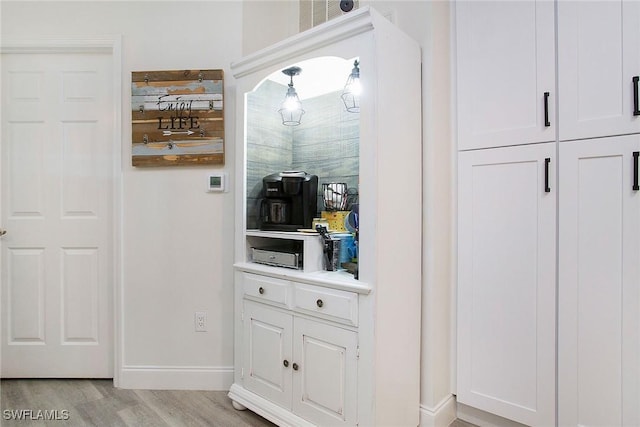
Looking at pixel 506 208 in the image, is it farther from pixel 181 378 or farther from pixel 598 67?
pixel 181 378

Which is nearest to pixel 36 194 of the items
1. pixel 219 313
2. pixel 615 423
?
pixel 219 313

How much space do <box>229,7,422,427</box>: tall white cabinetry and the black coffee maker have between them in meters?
0.12

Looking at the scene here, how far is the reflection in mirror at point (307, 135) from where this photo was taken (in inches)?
83.9

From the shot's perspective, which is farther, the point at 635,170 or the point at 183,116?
the point at 183,116

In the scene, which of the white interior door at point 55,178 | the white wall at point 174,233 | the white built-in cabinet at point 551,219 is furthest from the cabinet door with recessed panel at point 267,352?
the white interior door at point 55,178

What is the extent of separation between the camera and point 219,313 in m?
2.28

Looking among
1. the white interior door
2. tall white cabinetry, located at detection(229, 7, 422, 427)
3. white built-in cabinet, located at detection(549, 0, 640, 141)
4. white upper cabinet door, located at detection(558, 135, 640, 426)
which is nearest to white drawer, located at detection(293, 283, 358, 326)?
tall white cabinetry, located at detection(229, 7, 422, 427)

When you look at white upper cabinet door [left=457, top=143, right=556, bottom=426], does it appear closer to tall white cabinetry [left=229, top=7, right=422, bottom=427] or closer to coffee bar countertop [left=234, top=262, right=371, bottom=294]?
tall white cabinetry [left=229, top=7, right=422, bottom=427]

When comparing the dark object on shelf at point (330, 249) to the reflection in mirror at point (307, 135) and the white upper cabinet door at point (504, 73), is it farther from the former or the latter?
the white upper cabinet door at point (504, 73)

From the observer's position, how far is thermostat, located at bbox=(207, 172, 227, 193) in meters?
2.25

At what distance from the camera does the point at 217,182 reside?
2.25m

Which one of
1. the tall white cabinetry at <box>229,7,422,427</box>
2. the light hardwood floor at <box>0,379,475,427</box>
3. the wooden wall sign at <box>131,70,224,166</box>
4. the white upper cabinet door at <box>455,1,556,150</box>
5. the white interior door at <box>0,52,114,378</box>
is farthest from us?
the white interior door at <box>0,52,114,378</box>

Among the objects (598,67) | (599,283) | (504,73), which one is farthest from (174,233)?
(598,67)

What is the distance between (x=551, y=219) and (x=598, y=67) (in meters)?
0.63
